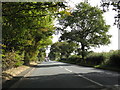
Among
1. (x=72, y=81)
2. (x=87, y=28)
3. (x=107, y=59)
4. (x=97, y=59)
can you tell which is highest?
(x=87, y=28)

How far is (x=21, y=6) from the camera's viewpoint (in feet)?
37.5

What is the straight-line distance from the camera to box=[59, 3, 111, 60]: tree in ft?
140

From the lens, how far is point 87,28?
4416cm

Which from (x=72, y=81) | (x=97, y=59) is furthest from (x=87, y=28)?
(x=72, y=81)

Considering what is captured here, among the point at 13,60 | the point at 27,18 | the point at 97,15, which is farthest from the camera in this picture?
the point at 97,15

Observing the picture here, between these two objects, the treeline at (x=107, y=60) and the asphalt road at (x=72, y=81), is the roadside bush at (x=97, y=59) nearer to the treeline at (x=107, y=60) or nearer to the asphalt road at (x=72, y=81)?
the treeline at (x=107, y=60)

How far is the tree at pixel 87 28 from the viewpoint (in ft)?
140

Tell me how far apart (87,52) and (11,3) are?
33210 mm

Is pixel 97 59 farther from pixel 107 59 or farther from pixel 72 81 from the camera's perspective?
pixel 72 81

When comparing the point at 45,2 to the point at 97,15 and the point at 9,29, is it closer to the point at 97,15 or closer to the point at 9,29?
the point at 9,29

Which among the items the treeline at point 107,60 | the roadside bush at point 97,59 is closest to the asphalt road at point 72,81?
the treeline at point 107,60

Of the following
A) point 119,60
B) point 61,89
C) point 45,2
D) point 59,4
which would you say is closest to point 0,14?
point 45,2

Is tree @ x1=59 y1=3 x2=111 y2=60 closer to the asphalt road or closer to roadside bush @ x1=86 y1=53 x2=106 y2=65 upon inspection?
roadside bush @ x1=86 y1=53 x2=106 y2=65

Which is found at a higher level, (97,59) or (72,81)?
(97,59)
